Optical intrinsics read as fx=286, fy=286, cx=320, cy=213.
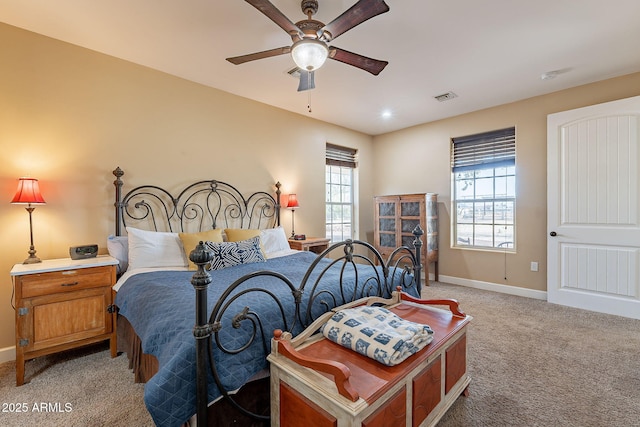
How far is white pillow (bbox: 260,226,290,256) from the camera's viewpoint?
3.33m

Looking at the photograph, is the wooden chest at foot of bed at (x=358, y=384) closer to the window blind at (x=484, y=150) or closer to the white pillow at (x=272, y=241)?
the white pillow at (x=272, y=241)

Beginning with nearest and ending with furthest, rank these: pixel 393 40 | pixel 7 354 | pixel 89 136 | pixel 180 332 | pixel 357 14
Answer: pixel 180 332, pixel 357 14, pixel 7 354, pixel 393 40, pixel 89 136

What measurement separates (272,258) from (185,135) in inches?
67.8

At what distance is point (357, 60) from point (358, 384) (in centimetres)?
206

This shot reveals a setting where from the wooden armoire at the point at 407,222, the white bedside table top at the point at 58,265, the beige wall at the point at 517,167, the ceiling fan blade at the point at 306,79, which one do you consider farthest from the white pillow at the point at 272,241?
the beige wall at the point at 517,167

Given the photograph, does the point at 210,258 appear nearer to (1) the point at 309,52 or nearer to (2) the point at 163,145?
(1) the point at 309,52

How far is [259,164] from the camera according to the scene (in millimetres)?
3928

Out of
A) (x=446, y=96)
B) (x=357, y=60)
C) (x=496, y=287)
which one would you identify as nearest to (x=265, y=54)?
(x=357, y=60)

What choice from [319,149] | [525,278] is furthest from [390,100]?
[525,278]

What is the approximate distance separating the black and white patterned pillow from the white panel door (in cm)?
365

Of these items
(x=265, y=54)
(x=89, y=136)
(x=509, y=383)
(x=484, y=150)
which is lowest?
(x=509, y=383)

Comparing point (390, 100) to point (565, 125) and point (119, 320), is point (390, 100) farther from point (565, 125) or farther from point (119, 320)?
point (119, 320)

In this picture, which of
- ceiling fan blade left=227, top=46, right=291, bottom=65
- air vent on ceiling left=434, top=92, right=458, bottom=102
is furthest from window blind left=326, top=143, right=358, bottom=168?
ceiling fan blade left=227, top=46, right=291, bottom=65

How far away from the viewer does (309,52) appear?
186 centimetres
